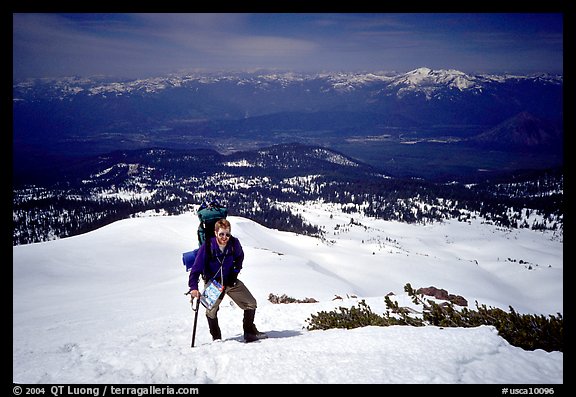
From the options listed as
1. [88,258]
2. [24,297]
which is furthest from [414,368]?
[88,258]

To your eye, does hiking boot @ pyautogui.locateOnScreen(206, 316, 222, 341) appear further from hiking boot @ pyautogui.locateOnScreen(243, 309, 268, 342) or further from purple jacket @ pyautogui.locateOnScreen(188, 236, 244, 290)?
purple jacket @ pyautogui.locateOnScreen(188, 236, 244, 290)

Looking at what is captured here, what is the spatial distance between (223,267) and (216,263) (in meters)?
0.16

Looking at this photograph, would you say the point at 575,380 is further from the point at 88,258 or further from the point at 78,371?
the point at 88,258

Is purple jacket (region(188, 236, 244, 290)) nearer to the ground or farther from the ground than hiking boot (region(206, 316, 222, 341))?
farther from the ground

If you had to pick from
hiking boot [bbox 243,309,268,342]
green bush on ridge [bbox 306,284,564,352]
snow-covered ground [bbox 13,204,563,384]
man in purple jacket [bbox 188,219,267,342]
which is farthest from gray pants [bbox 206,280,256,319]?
green bush on ridge [bbox 306,284,564,352]

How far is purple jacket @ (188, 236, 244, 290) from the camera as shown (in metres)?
6.76

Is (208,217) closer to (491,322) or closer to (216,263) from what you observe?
(216,263)

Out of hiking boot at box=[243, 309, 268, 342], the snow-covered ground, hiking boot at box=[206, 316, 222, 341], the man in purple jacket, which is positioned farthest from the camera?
hiking boot at box=[206, 316, 222, 341]

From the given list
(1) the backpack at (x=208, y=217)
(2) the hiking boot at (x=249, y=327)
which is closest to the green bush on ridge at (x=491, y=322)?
(2) the hiking boot at (x=249, y=327)

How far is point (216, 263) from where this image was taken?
22.5 ft

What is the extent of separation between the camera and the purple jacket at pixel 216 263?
22.2 ft

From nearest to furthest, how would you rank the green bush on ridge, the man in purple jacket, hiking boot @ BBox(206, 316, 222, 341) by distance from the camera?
1. the green bush on ridge
2. the man in purple jacket
3. hiking boot @ BBox(206, 316, 222, 341)

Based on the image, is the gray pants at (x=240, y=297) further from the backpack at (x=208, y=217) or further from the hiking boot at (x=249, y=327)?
the backpack at (x=208, y=217)

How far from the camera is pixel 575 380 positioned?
436cm
